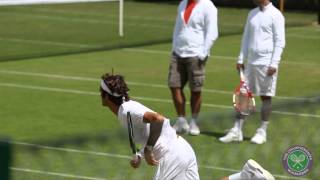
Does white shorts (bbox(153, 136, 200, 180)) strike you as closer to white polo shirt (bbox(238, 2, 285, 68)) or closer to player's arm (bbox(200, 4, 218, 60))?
white polo shirt (bbox(238, 2, 285, 68))

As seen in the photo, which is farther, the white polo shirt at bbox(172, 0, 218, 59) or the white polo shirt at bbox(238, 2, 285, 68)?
the white polo shirt at bbox(172, 0, 218, 59)

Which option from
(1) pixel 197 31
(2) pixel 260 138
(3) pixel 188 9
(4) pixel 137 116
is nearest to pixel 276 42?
(1) pixel 197 31

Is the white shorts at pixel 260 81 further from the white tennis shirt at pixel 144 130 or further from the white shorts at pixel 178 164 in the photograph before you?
the white shorts at pixel 178 164

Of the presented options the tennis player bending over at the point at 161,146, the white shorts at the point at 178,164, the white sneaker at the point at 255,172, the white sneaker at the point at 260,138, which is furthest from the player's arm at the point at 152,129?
the white sneaker at the point at 255,172

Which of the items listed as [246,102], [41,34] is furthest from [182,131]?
[41,34]

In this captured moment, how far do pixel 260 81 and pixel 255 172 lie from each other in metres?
7.43

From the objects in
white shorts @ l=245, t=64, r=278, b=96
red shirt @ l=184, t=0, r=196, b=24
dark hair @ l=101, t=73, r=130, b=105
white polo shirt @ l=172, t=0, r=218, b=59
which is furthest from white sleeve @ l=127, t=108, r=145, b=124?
red shirt @ l=184, t=0, r=196, b=24

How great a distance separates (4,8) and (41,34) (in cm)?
819

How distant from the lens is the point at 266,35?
13.2 metres

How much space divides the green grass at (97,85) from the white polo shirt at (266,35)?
1041mm

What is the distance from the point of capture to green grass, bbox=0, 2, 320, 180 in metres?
5.04

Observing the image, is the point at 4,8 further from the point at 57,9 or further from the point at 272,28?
the point at 272,28

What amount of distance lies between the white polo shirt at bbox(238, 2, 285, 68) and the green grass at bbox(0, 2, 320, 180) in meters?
1.04

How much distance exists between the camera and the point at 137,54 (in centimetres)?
2338
